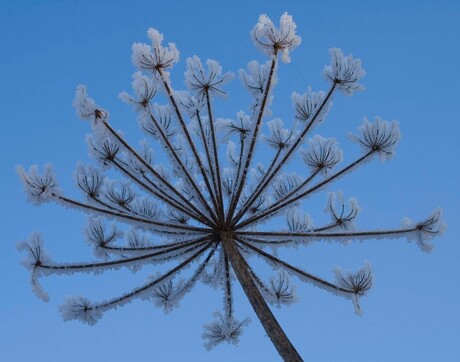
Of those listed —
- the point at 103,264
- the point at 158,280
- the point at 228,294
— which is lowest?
the point at 228,294

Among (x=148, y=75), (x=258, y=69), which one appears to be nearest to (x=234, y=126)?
(x=258, y=69)

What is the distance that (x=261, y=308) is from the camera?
317 inches

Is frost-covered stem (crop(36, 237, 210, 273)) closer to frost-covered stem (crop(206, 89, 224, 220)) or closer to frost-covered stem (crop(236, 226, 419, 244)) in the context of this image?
frost-covered stem (crop(206, 89, 224, 220))

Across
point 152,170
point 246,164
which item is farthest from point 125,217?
point 246,164

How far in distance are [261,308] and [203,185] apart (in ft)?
9.89

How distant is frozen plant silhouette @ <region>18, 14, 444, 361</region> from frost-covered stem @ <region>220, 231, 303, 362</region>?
63mm

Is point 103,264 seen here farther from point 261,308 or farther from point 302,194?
point 302,194

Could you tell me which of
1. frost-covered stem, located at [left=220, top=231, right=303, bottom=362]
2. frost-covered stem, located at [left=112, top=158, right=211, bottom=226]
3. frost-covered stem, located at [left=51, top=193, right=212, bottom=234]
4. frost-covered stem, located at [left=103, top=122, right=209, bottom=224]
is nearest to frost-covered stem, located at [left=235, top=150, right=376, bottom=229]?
frost-covered stem, located at [left=220, top=231, right=303, bottom=362]

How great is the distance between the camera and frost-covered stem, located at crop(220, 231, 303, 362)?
7.29 metres

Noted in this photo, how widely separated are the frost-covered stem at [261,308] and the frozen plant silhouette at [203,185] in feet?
0.21

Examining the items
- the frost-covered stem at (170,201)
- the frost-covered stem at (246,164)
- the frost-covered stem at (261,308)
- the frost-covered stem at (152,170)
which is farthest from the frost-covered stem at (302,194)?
the frost-covered stem at (152,170)

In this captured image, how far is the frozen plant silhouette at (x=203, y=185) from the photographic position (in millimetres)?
9531

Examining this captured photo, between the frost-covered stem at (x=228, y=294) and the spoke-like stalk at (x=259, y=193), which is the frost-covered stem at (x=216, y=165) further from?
the frost-covered stem at (x=228, y=294)

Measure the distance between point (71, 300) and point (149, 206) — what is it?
194 cm
